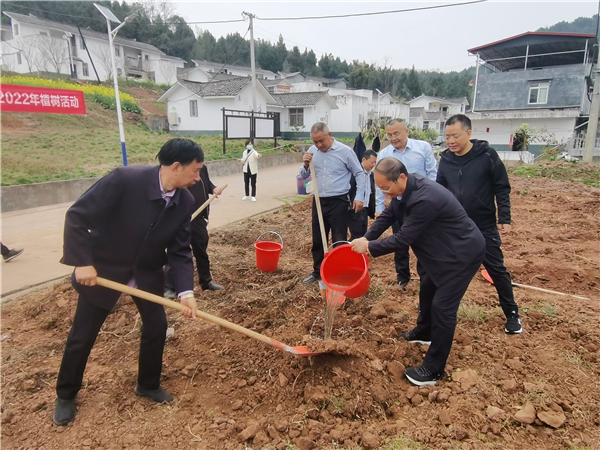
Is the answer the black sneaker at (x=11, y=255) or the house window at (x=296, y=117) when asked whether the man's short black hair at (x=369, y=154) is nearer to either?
the black sneaker at (x=11, y=255)

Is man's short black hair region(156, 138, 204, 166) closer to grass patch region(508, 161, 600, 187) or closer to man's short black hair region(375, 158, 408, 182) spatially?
man's short black hair region(375, 158, 408, 182)

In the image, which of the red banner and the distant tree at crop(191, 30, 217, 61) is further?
the distant tree at crop(191, 30, 217, 61)

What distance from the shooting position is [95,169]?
11062 millimetres

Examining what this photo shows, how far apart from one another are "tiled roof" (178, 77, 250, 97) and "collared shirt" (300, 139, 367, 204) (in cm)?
2150

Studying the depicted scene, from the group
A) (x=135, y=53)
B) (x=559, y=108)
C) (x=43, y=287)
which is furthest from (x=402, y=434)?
(x=135, y=53)

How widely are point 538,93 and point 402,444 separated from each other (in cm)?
3183

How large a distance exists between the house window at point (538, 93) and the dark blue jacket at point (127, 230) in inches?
1250

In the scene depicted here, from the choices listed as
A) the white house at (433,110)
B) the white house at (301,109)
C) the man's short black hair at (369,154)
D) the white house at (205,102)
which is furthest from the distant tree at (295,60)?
the man's short black hair at (369,154)

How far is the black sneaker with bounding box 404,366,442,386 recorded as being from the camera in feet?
8.49

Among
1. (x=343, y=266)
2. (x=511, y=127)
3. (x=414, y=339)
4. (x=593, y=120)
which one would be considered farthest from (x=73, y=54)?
(x=414, y=339)

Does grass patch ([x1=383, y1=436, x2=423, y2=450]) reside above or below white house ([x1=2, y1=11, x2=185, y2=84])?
below

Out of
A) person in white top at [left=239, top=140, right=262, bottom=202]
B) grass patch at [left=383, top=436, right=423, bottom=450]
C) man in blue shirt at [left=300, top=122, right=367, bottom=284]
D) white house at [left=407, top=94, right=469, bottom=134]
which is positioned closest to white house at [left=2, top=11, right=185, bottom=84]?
person in white top at [left=239, top=140, right=262, bottom=202]

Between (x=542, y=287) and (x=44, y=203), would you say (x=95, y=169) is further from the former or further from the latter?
(x=542, y=287)

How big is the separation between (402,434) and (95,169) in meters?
11.3
